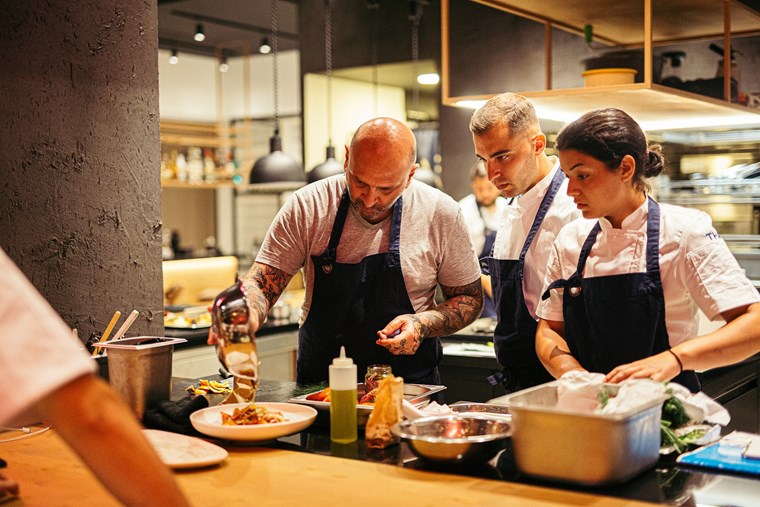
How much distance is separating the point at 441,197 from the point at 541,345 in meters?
0.72

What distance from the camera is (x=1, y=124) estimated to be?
9.33 feet

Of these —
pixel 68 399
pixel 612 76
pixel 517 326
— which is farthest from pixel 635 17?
pixel 68 399

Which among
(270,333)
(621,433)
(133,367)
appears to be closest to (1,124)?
(133,367)

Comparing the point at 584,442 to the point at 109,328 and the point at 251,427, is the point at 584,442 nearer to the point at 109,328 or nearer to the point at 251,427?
the point at 251,427

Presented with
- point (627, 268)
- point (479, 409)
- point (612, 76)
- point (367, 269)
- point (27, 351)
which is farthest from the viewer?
point (612, 76)

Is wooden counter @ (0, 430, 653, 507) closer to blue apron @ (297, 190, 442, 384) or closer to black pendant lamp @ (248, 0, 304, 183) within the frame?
blue apron @ (297, 190, 442, 384)

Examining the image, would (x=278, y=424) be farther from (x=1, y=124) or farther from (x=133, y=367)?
(x=1, y=124)

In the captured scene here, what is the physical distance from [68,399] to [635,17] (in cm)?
454

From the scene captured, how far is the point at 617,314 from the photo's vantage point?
248 centimetres

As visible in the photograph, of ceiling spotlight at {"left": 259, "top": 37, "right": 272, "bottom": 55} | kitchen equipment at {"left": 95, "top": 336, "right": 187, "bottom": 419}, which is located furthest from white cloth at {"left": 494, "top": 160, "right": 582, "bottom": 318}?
ceiling spotlight at {"left": 259, "top": 37, "right": 272, "bottom": 55}

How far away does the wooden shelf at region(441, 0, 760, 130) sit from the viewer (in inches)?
163

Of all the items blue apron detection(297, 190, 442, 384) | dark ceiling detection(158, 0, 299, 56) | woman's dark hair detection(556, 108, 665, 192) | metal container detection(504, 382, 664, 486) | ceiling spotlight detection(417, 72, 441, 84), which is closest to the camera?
metal container detection(504, 382, 664, 486)

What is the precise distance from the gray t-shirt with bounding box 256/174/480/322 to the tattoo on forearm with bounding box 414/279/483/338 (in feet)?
0.11

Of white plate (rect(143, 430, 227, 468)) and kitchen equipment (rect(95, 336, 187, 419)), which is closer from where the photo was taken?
white plate (rect(143, 430, 227, 468))
